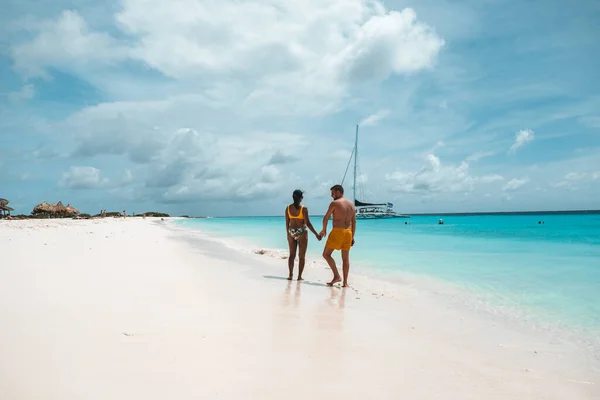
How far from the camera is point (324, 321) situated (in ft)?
15.7

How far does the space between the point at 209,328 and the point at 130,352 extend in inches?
39.6

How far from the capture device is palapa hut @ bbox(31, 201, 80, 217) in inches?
2171

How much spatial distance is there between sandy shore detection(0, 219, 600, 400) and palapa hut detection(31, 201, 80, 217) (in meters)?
60.1

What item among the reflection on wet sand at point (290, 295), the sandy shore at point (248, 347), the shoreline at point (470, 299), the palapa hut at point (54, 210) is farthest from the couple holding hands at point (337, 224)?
the palapa hut at point (54, 210)

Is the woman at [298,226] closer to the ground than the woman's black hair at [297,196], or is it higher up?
closer to the ground

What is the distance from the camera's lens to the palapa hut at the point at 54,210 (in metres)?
55.1

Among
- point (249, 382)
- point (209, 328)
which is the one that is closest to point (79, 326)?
point (209, 328)

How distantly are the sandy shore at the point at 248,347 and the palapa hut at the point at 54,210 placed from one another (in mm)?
60058

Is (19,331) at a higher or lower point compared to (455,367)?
higher

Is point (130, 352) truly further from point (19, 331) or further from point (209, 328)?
point (19, 331)

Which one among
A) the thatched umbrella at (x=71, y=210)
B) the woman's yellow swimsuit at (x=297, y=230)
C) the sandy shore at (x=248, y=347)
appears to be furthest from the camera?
the thatched umbrella at (x=71, y=210)

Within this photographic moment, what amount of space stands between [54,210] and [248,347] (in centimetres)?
6617

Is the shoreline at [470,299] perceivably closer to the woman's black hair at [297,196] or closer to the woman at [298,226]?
the woman at [298,226]

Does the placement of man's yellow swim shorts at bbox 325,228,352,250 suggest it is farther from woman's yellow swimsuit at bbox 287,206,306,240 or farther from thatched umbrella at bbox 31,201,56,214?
thatched umbrella at bbox 31,201,56,214
